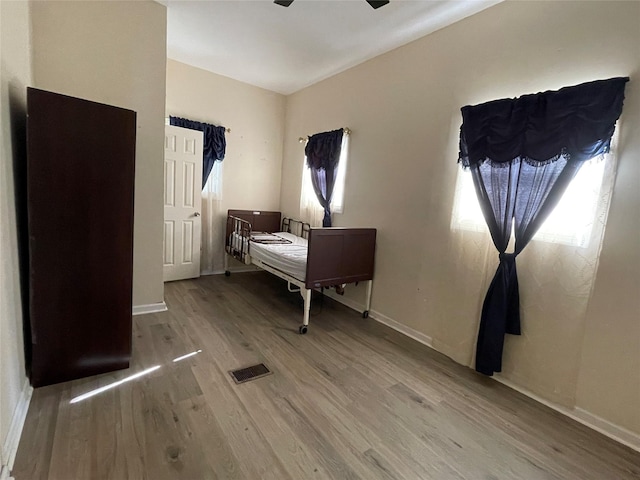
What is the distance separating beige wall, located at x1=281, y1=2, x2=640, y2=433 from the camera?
1690 mm

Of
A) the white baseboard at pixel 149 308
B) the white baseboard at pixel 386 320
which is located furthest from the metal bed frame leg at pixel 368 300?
the white baseboard at pixel 149 308

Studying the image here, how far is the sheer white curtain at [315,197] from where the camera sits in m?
3.59

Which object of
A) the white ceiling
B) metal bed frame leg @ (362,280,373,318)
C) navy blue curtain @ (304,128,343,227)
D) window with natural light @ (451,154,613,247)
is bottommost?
metal bed frame leg @ (362,280,373,318)

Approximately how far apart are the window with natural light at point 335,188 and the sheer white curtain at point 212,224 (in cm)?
119

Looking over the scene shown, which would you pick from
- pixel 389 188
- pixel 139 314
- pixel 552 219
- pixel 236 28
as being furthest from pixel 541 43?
pixel 139 314

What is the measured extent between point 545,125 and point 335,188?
2208 mm

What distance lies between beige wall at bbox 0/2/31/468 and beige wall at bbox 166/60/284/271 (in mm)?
2124

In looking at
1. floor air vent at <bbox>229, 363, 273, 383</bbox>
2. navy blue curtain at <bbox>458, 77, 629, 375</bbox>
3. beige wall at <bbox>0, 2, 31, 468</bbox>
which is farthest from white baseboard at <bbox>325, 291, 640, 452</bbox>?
beige wall at <bbox>0, 2, 31, 468</bbox>

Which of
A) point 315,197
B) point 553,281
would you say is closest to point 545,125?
point 553,281

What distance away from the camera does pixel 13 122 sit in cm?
161

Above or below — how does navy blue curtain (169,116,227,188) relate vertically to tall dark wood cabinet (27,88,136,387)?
above

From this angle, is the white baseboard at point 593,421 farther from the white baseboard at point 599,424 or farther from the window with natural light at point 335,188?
the window with natural light at point 335,188

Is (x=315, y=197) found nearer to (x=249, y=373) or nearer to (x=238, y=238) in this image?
(x=238, y=238)

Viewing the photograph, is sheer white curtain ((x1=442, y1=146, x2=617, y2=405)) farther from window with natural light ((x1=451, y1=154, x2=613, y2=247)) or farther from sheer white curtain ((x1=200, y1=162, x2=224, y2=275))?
sheer white curtain ((x1=200, y1=162, x2=224, y2=275))
